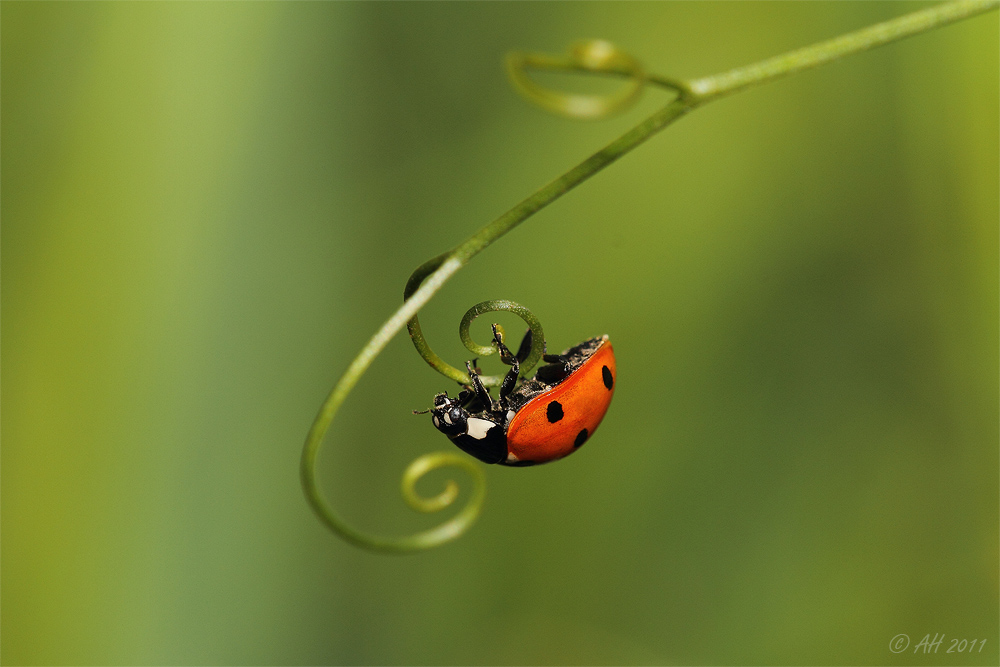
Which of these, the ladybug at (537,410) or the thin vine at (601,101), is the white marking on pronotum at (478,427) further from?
the thin vine at (601,101)

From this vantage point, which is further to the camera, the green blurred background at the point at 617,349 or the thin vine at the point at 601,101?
the green blurred background at the point at 617,349

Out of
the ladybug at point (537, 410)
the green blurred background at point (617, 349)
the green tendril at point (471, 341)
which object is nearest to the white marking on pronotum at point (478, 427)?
the ladybug at point (537, 410)

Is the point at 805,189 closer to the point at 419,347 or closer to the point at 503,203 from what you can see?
the point at 503,203

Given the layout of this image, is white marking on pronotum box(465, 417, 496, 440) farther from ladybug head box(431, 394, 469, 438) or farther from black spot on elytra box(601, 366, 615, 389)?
black spot on elytra box(601, 366, 615, 389)

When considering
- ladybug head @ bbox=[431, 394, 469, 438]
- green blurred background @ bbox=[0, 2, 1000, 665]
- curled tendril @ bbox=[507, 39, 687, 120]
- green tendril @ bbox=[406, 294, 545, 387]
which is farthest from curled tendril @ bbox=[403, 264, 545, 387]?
green blurred background @ bbox=[0, 2, 1000, 665]

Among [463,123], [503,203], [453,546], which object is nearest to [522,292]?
[503,203]

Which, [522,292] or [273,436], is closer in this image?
[273,436]
